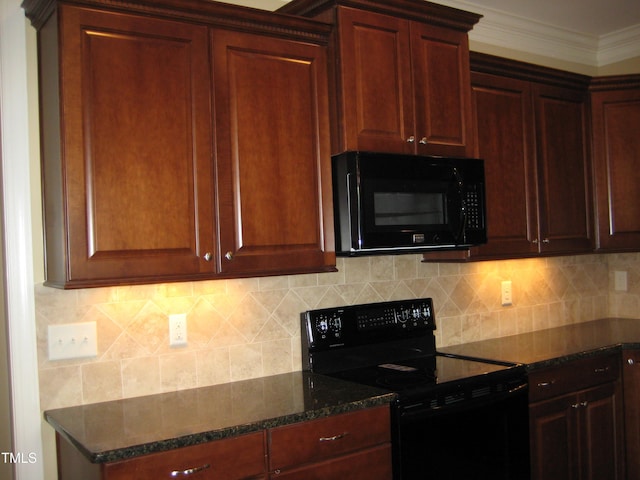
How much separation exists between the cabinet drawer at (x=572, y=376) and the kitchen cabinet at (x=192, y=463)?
1295 millimetres

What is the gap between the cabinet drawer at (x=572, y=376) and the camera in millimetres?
2545

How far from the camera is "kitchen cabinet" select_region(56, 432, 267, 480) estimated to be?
1590mm

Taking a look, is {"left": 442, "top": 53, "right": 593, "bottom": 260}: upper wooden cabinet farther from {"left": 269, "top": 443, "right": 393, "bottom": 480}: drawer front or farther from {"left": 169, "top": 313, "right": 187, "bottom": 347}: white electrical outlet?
{"left": 169, "top": 313, "right": 187, "bottom": 347}: white electrical outlet

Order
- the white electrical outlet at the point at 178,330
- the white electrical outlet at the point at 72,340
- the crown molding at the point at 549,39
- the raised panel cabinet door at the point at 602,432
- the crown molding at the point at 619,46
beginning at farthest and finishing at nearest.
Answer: the crown molding at the point at 619,46, the crown molding at the point at 549,39, the raised panel cabinet door at the point at 602,432, the white electrical outlet at the point at 178,330, the white electrical outlet at the point at 72,340

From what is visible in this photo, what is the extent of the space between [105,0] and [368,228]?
1142 millimetres

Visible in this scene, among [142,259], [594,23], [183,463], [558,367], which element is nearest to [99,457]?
[183,463]

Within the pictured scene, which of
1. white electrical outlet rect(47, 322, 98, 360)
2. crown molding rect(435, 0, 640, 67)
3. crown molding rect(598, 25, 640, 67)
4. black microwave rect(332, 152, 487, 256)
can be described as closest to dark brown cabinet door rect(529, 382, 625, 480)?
black microwave rect(332, 152, 487, 256)

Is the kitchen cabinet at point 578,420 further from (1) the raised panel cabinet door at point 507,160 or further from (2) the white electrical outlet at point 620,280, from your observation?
(2) the white electrical outlet at point 620,280

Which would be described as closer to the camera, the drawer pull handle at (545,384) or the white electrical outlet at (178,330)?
the white electrical outlet at (178,330)

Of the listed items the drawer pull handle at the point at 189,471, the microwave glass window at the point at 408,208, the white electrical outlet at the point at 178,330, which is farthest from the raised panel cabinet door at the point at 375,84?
the drawer pull handle at the point at 189,471

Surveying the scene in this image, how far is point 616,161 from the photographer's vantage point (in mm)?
3256

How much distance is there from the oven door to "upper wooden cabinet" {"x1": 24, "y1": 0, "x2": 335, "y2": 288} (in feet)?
2.16

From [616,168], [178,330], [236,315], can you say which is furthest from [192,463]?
[616,168]

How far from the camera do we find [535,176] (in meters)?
2.99
